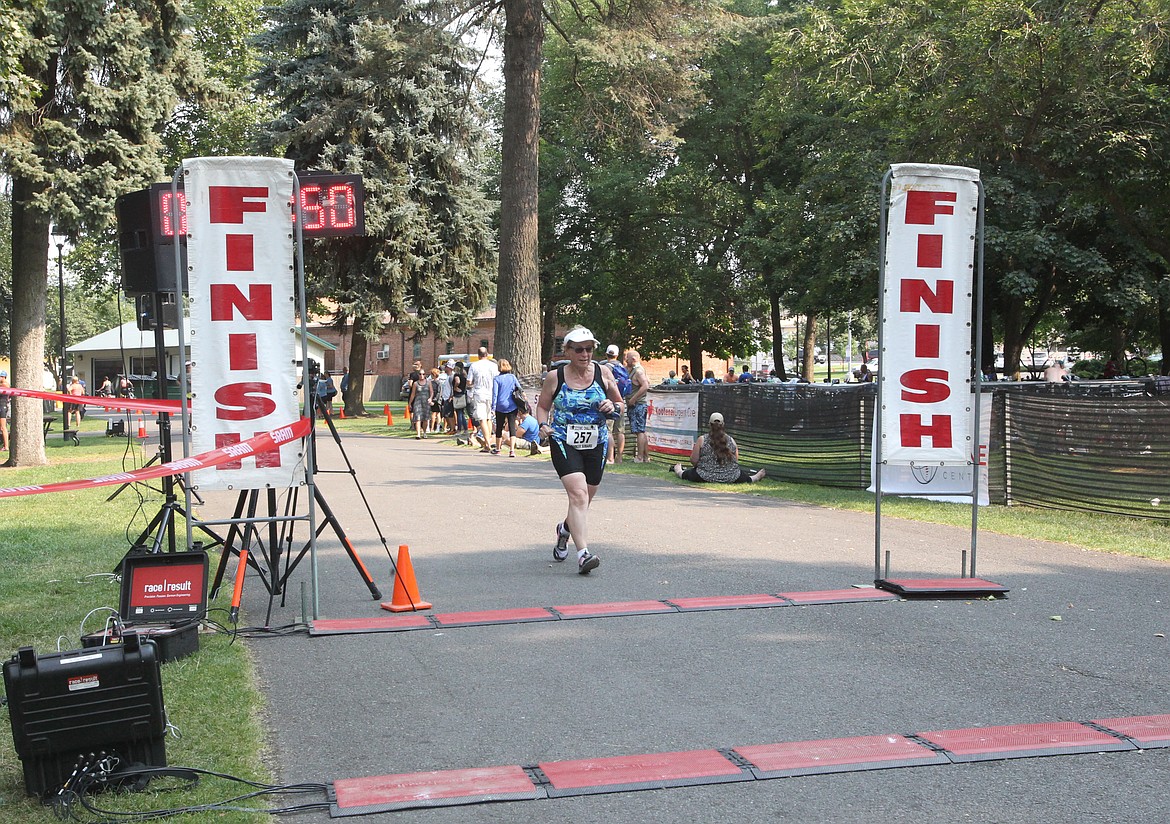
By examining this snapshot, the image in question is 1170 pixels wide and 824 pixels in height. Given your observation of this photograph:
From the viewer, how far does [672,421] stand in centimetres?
2162

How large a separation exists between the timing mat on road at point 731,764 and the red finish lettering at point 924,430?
3465mm

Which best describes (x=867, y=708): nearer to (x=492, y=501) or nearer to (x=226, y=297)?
(x=226, y=297)

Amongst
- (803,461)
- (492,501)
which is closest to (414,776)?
(492,501)

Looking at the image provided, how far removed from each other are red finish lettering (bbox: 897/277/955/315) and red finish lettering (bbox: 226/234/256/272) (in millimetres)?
4564

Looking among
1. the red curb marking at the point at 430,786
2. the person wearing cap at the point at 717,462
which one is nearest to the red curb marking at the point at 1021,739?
the red curb marking at the point at 430,786

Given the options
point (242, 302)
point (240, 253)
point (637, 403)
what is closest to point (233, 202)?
point (240, 253)

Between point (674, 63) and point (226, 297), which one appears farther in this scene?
point (674, 63)

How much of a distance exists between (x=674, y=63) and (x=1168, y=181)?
409 inches

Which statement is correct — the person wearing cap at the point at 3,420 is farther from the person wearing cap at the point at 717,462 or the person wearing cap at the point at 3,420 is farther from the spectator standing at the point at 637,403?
the person wearing cap at the point at 717,462

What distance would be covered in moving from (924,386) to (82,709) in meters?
6.21

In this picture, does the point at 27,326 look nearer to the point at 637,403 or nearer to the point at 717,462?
the point at 637,403

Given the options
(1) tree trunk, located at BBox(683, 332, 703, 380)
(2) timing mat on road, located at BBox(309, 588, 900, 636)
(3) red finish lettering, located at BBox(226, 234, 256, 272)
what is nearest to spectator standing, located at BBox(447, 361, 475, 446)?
(2) timing mat on road, located at BBox(309, 588, 900, 636)

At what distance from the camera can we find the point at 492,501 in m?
14.6

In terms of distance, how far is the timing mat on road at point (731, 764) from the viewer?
14.6 feet
